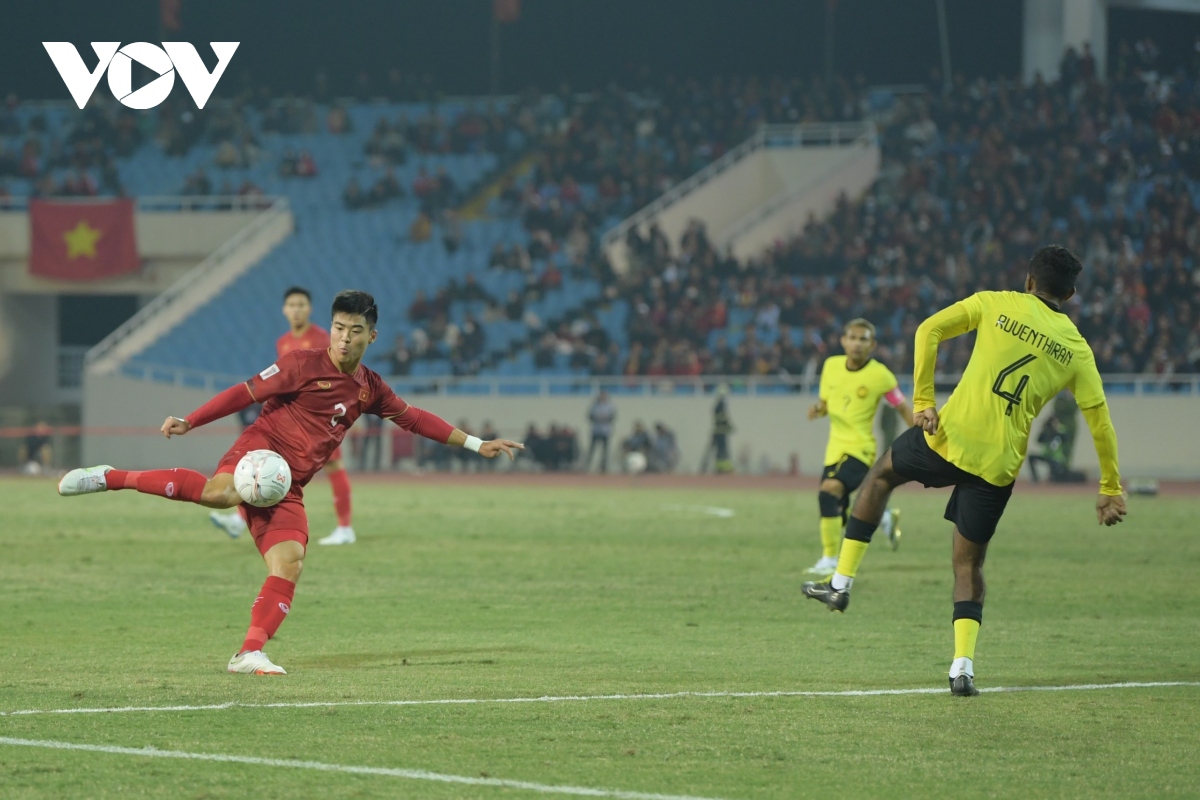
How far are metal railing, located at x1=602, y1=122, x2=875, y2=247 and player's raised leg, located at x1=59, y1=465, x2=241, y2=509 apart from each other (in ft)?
102

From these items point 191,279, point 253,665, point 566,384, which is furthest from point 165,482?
point 191,279

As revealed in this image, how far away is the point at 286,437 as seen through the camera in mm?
8852

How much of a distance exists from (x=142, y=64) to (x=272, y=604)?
4147cm

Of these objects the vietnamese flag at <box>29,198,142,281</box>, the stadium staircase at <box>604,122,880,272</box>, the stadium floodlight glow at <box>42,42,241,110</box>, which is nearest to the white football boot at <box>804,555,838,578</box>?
the stadium staircase at <box>604,122,880,272</box>

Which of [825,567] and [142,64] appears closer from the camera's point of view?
[825,567]

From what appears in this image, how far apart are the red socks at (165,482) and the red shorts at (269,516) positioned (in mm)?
158

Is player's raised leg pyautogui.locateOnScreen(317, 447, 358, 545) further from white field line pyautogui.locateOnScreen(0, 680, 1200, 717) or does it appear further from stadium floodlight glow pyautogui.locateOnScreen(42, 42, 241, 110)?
stadium floodlight glow pyautogui.locateOnScreen(42, 42, 241, 110)

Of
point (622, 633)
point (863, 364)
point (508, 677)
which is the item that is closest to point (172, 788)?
point (508, 677)

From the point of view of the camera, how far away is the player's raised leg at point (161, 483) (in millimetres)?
8664

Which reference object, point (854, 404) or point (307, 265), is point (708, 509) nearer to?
point (854, 404)

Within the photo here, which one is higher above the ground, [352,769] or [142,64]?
[142,64]

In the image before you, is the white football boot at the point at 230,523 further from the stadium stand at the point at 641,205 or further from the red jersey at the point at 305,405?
the stadium stand at the point at 641,205

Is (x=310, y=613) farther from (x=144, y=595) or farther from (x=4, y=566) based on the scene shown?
(x=4, y=566)

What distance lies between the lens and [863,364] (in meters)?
14.6
